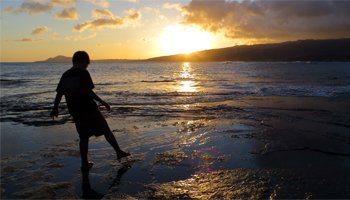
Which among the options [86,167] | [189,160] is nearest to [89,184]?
[86,167]

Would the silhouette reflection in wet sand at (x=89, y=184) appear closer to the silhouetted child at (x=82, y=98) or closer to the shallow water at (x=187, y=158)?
the shallow water at (x=187, y=158)

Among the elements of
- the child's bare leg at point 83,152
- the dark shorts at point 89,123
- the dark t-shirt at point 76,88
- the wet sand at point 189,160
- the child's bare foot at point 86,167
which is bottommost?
the wet sand at point 189,160

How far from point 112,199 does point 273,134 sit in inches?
222

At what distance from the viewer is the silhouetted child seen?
606cm

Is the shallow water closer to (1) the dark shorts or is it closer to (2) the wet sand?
(2) the wet sand

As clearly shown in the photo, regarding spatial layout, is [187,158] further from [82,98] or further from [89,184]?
[82,98]

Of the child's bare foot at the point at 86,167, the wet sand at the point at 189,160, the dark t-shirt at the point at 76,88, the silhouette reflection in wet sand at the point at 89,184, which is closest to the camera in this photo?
the silhouette reflection in wet sand at the point at 89,184

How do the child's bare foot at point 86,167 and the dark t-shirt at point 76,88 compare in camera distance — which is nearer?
the dark t-shirt at point 76,88

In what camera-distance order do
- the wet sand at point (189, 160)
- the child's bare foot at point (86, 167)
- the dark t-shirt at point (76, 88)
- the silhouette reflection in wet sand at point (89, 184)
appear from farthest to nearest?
the child's bare foot at point (86, 167), the dark t-shirt at point (76, 88), the wet sand at point (189, 160), the silhouette reflection in wet sand at point (89, 184)

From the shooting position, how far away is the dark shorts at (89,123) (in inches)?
247

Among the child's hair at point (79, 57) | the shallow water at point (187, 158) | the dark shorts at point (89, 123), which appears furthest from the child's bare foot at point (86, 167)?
the child's hair at point (79, 57)

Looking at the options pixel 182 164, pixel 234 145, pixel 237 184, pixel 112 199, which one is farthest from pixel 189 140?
pixel 112 199

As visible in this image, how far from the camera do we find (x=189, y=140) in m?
8.60

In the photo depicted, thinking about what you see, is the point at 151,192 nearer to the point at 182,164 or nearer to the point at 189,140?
the point at 182,164
